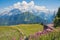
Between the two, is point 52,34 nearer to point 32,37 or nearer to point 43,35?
point 43,35

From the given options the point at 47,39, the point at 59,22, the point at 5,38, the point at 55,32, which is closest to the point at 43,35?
the point at 47,39

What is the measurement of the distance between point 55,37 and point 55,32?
37 centimetres

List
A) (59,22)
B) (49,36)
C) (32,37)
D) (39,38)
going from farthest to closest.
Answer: (59,22) < (32,37) < (39,38) < (49,36)

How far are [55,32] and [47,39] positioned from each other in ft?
2.91

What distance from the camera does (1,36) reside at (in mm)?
16844

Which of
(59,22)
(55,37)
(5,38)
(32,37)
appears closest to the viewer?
(55,37)

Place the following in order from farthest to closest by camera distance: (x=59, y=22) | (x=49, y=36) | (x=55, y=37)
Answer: (x=59, y=22)
(x=49, y=36)
(x=55, y=37)

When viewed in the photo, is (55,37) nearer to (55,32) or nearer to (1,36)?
(55,32)

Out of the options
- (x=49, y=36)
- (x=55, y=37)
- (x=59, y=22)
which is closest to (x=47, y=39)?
(x=49, y=36)

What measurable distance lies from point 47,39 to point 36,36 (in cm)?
103

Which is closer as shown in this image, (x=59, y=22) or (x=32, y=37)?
(x=32, y=37)

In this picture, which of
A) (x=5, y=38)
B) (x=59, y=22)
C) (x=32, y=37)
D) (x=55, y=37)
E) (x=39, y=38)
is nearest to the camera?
(x=55, y=37)

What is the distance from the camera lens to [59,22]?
95.3ft

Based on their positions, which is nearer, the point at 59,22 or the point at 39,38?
the point at 39,38
